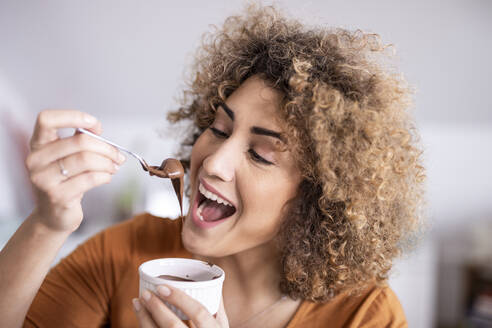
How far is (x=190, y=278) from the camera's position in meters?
1.02

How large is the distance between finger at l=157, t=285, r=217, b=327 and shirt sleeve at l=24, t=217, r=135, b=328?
57 centimetres

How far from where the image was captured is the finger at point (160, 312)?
85cm

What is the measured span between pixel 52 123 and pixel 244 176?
0.50 m

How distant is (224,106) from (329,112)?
11.6 inches

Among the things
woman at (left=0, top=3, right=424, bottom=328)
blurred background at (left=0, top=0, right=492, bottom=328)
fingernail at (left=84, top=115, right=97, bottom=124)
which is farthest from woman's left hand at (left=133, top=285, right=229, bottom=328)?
blurred background at (left=0, top=0, right=492, bottom=328)

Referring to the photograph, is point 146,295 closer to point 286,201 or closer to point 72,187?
point 72,187

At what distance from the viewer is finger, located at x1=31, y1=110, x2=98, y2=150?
30.9 inches

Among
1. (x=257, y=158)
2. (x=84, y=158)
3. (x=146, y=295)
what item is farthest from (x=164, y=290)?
(x=257, y=158)

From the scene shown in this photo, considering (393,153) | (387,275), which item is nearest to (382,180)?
(393,153)

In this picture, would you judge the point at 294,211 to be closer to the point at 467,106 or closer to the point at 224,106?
the point at 224,106

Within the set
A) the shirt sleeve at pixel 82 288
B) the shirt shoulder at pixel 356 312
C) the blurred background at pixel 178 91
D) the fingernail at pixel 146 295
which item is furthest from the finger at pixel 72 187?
the blurred background at pixel 178 91

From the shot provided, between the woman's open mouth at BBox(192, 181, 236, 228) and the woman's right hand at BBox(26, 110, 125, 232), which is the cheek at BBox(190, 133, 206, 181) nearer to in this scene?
the woman's open mouth at BBox(192, 181, 236, 228)

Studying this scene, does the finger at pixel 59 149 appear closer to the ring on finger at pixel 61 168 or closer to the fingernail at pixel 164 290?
the ring on finger at pixel 61 168

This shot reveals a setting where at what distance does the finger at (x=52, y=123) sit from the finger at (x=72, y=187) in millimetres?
83
